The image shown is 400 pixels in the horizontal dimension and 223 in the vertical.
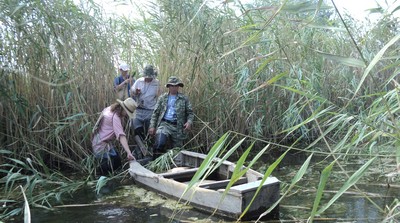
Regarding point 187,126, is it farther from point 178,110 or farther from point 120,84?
point 120,84

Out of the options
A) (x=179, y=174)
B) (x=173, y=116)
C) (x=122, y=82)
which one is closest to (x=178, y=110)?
(x=173, y=116)

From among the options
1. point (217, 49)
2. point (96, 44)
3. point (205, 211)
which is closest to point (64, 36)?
point (96, 44)

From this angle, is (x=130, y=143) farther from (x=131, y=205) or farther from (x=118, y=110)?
(x=131, y=205)

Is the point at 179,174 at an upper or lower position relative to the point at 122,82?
lower

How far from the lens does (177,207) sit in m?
4.43

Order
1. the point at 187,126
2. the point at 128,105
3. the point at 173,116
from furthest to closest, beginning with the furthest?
the point at 173,116
the point at 187,126
the point at 128,105

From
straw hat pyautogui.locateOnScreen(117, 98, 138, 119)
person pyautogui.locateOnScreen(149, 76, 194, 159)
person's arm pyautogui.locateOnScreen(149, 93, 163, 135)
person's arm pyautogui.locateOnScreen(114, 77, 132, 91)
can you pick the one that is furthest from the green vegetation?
person's arm pyautogui.locateOnScreen(149, 93, 163, 135)

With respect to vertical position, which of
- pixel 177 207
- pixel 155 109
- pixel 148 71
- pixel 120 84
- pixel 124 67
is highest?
pixel 124 67

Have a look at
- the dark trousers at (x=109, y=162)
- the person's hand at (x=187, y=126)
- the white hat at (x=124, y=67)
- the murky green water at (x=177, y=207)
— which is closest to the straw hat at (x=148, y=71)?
the white hat at (x=124, y=67)

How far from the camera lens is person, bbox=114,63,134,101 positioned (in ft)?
20.5

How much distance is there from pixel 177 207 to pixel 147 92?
2.64 meters

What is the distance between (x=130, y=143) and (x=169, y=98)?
92 centimetres

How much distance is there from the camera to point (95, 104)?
20.1 feet

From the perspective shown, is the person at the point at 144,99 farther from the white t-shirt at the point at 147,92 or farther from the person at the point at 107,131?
the person at the point at 107,131
